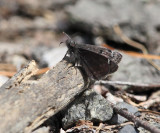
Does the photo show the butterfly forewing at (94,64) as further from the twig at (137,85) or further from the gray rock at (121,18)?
the gray rock at (121,18)

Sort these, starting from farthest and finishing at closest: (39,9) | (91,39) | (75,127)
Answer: (39,9) → (91,39) → (75,127)

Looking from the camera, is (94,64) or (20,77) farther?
(94,64)

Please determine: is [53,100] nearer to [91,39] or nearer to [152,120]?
[152,120]

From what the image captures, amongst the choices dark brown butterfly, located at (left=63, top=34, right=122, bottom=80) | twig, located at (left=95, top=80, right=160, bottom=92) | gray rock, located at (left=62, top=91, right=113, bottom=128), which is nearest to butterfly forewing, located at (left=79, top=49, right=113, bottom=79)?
dark brown butterfly, located at (left=63, top=34, right=122, bottom=80)

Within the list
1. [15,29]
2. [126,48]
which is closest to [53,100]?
[126,48]

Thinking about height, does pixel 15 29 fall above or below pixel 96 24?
above

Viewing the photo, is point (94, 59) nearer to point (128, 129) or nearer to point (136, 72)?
point (128, 129)

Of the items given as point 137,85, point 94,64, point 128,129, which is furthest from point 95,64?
point 137,85
